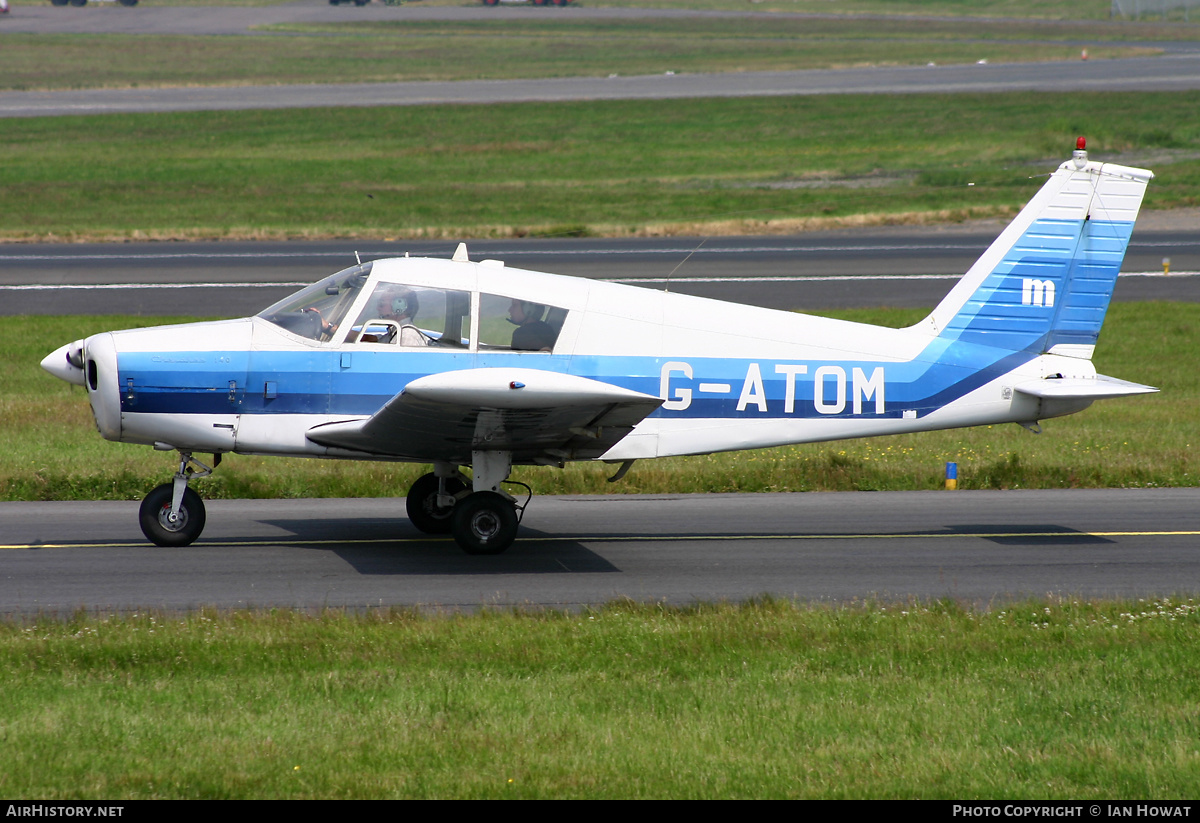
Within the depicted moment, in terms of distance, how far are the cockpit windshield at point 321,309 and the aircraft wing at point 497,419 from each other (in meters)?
0.84

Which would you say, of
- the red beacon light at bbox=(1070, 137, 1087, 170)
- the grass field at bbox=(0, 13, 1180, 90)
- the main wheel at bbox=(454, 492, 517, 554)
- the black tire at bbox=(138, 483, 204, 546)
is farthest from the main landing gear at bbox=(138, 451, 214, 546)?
the grass field at bbox=(0, 13, 1180, 90)

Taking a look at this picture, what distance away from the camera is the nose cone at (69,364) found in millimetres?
10594

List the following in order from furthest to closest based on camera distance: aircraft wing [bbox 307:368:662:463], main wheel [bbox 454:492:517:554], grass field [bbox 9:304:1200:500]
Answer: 1. grass field [bbox 9:304:1200:500]
2. main wheel [bbox 454:492:517:554]
3. aircraft wing [bbox 307:368:662:463]

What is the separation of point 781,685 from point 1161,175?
40429 mm

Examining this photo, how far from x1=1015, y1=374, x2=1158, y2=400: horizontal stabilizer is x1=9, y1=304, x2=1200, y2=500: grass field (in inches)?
110

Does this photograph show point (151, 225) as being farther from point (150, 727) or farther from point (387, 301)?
point (150, 727)

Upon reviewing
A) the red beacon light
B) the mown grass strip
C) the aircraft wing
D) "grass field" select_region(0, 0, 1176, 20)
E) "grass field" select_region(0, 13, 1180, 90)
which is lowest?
the aircraft wing

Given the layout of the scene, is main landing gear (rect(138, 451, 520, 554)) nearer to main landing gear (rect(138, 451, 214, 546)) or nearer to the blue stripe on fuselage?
main landing gear (rect(138, 451, 214, 546))

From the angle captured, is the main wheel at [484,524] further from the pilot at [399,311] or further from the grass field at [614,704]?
the grass field at [614,704]

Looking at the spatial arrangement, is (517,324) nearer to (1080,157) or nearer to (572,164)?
(1080,157)

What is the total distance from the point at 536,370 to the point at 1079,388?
5.07 metres

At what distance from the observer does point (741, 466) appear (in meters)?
14.6

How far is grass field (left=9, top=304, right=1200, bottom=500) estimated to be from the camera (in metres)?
13.6

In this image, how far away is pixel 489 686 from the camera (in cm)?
720
